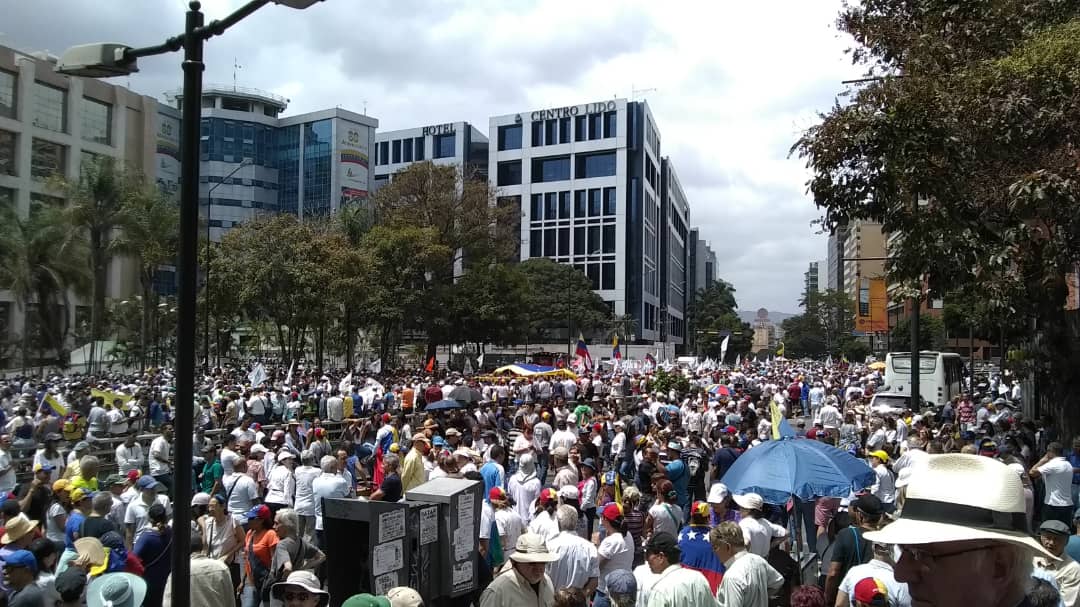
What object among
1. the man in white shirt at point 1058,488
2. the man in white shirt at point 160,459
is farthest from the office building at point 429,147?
the man in white shirt at point 1058,488

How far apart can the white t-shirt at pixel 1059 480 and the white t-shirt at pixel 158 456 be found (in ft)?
41.5

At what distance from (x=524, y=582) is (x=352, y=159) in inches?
4931

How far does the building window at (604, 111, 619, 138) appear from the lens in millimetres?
93438

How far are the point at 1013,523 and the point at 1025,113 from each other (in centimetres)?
1245

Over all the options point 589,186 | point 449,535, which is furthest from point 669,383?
point 589,186

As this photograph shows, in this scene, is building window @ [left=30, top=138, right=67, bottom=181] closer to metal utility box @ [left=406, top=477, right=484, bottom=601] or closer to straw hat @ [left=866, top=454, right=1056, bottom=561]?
metal utility box @ [left=406, top=477, right=484, bottom=601]

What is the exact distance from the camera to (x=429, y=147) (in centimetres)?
10469

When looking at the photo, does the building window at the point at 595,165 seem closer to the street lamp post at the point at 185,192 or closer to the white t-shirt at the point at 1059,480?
the white t-shirt at the point at 1059,480

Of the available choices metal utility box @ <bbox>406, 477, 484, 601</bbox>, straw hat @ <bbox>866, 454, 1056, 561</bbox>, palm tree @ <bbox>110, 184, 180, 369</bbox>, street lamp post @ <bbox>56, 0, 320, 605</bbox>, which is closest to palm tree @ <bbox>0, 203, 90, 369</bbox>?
palm tree @ <bbox>110, 184, 180, 369</bbox>

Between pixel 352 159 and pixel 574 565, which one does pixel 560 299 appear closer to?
pixel 352 159

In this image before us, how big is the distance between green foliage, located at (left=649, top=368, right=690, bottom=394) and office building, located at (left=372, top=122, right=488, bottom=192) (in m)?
73.9

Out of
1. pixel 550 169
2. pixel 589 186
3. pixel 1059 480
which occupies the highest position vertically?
pixel 550 169

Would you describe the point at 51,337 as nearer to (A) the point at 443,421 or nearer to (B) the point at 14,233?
(B) the point at 14,233

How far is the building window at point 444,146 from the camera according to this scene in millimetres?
103875
